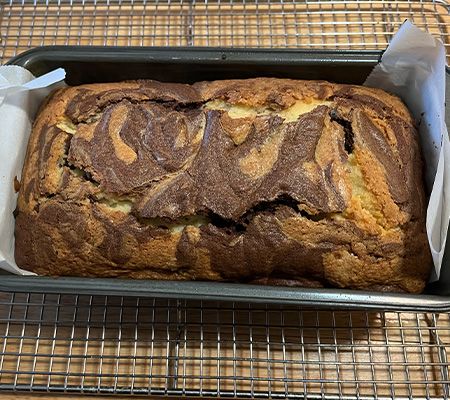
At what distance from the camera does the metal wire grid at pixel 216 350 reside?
123 centimetres

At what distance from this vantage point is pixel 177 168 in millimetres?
1195

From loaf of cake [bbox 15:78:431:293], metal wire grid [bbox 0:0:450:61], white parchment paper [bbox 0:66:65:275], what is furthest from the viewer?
metal wire grid [bbox 0:0:450:61]

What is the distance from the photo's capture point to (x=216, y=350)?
4.19ft

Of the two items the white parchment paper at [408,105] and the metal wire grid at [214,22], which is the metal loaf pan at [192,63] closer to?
the white parchment paper at [408,105]

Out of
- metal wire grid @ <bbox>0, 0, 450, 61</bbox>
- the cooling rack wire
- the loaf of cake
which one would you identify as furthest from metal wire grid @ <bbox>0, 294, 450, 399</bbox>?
metal wire grid @ <bbox>0, 0, 450, 61</bbox>

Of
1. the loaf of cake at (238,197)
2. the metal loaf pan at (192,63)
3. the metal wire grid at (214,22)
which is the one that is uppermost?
the metal wire grid at (214,22)

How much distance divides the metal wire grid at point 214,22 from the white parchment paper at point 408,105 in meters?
0.41

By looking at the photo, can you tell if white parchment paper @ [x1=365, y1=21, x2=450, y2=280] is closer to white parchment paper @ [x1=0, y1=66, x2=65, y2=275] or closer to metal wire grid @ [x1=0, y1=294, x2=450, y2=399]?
metal wire grid @ [x1=0, y1=294, x2=450, y2=399]

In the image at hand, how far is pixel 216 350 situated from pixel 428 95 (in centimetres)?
90

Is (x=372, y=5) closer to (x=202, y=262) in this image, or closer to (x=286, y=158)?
(x=286, y=158)

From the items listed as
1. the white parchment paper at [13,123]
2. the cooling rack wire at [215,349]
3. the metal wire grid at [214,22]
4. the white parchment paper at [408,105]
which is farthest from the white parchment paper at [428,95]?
the white parchment paper at [13,123]

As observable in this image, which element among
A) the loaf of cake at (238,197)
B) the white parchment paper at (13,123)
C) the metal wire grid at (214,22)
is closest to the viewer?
the loaf of cake at (238,197)

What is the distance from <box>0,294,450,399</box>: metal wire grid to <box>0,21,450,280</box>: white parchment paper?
198mm

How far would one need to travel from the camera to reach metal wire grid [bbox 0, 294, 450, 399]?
1.23 m
